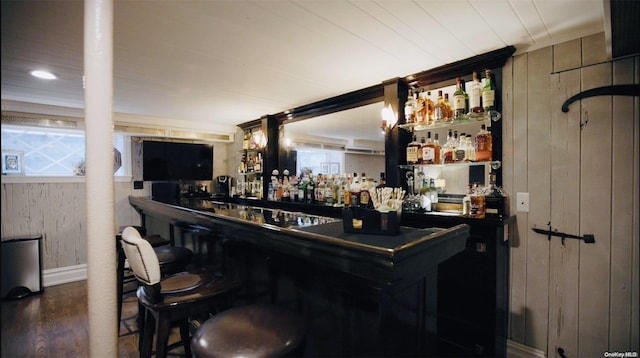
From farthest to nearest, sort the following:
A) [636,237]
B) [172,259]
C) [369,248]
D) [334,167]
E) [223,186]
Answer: [223,186]
[334,167]
[172,259]
[636,237]
[369,248]

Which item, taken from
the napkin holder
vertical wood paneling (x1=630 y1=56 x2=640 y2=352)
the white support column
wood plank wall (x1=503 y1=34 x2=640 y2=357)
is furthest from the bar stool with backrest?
vertical wood paneling (x1=630 y1=56 x2=640 y2=352)

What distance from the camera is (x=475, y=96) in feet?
6.97

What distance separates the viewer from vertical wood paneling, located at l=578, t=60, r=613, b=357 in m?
1.72

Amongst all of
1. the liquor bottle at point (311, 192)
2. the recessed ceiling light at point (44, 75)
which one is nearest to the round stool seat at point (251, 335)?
the liquor bottle at point (311, 192)

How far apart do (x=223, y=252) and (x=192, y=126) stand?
311 cm

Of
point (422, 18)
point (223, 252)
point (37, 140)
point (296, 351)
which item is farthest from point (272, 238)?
point (37, 140)

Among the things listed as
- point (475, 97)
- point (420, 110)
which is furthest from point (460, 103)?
point (420, 110)

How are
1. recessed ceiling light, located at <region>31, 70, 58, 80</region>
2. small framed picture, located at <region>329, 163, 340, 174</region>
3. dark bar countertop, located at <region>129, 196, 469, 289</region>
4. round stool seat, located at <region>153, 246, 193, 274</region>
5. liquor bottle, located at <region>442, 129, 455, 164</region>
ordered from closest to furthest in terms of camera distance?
dark bar countertop, located at <region>129, 196, 469, 289</region> → round stool seat, located at <region>153, 246, 193, 274</region> → liquor bottle, located at <region>442, 129, 455, 164</region> → recessed ceiling light, located at <region>31, 70, 58, 80</region> → small framed picture, located at <region>329, 163, 340, 174</region>

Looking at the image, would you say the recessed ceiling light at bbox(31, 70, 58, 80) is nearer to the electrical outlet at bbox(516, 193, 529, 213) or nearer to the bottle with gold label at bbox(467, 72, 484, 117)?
the bottle with gold label at bbox(467, 72, 484, 117)

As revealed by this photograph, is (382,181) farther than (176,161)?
No

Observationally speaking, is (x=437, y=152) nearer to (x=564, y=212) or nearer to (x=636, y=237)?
(x=564, y=212)

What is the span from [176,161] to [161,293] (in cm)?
359

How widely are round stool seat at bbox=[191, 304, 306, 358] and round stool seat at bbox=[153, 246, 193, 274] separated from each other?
3.22 ft

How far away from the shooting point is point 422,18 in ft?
5.43
